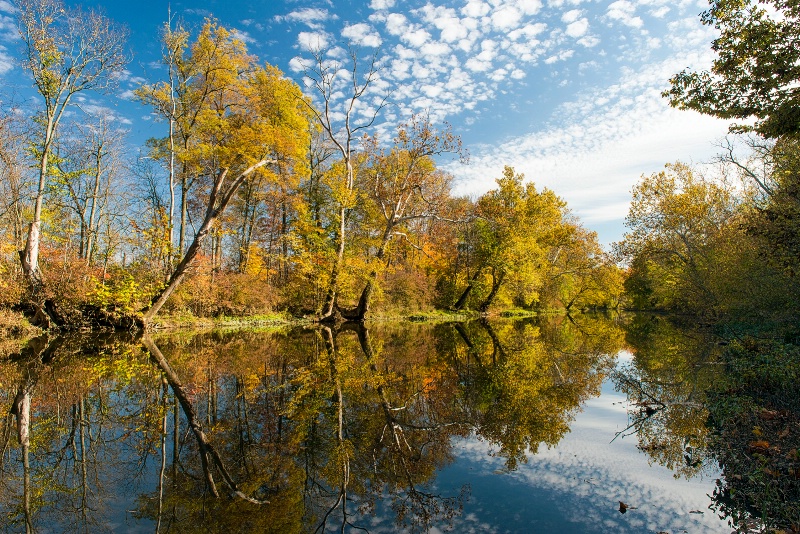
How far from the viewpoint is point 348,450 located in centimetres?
473

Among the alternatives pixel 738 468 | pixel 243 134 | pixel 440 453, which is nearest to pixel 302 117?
pixel 243 134

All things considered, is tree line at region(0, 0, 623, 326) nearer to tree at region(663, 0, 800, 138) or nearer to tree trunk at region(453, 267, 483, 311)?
tree trunk at region(453, 267, 483, 311)

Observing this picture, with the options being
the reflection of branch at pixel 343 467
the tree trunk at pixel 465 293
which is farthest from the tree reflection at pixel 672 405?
the tree trunk at pixel 465 293

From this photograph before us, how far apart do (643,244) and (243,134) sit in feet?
75.3

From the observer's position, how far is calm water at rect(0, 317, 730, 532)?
3.43 metres

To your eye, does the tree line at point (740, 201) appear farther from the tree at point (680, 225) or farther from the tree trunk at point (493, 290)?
the tree trunk at point (493, 290)

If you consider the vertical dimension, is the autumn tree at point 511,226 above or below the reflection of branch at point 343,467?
above

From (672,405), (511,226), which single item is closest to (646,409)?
(672,405)

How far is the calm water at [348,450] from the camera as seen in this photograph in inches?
135

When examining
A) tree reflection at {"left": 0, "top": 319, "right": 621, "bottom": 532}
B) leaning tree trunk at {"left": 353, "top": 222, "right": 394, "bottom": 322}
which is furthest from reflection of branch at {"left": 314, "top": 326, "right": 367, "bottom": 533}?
leaning tree trunk at {"left": 353, "top": 222, "right": 394, "bottom": 322}

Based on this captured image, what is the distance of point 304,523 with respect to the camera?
3270mm

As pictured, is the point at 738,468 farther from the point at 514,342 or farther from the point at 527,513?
the point at 514,342

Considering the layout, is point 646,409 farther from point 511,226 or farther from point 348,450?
point 511,226

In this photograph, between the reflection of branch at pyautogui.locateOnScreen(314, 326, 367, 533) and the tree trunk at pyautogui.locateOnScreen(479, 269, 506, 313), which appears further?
the tree trunk at pyautogui.locateOnScreen(479, 269, 506, 313)
